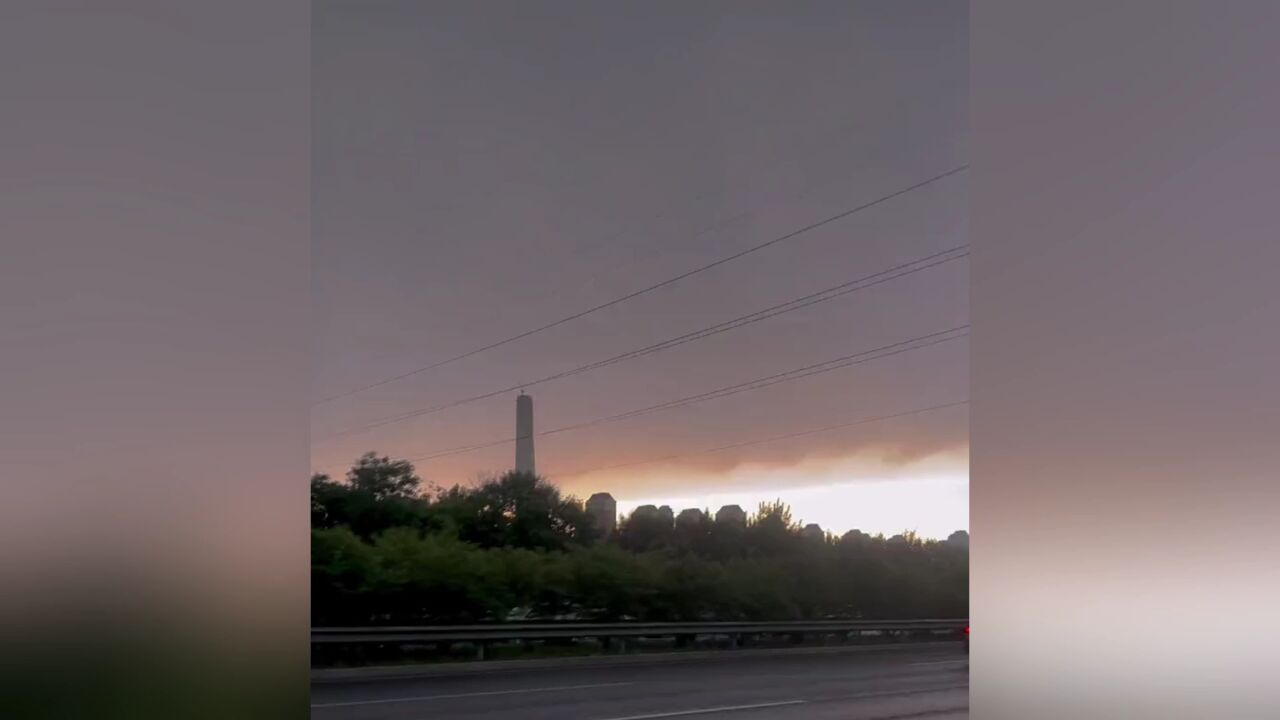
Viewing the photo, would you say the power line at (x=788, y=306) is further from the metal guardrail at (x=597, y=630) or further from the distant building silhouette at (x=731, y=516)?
the metal guardrail at (x=597, y=630)

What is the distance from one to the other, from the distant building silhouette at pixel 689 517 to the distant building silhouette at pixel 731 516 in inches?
5.9

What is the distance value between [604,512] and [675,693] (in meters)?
1.31

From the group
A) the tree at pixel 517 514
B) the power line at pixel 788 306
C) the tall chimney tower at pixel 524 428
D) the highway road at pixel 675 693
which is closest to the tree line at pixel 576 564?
the tree at pixel 517 514

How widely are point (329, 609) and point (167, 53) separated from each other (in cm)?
573

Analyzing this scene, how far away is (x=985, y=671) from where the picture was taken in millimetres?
3371

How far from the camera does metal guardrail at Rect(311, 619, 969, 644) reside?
748cm

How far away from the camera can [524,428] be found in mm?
6371

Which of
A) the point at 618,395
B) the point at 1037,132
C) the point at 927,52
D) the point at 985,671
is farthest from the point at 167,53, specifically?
the point at 927,52

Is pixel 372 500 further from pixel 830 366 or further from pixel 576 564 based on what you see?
pixel 830 366

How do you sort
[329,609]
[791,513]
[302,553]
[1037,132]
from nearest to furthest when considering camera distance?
1. [302,553]
2. [1037,132]
3. [791,513]
4. [329,609]

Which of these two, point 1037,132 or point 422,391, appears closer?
point 1037,132

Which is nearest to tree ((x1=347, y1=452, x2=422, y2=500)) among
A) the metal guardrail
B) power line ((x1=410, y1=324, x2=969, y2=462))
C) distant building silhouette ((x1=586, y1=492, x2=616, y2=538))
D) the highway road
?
distant building silhouette ((x1=586, y1=492, x2=616, y2=538))

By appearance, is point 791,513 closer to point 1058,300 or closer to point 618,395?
point 618,395

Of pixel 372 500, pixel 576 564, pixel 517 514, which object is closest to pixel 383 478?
pixel 372 500
